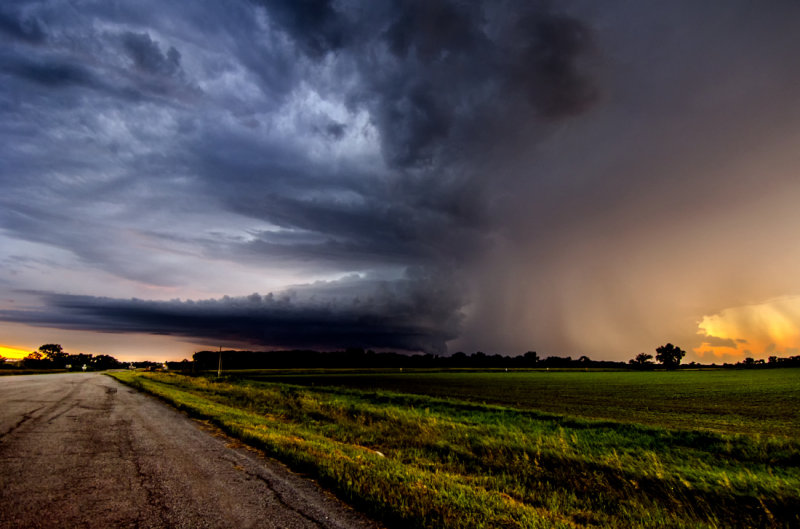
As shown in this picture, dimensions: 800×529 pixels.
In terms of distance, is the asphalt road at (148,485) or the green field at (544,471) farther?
the green field at (544,471)

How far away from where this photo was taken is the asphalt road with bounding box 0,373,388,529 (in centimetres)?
573

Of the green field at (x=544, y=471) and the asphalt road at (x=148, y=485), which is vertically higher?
the asphalt road at (x=148, y=485)

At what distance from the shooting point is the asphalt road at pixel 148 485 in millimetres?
5734

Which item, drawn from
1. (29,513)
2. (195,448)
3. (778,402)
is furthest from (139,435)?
(778,402)

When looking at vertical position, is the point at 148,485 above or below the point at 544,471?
above

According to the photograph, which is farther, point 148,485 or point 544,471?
point 544,471

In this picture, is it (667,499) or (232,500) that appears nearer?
(232,500)

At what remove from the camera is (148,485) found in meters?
7.22

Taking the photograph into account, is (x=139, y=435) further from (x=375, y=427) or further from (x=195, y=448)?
(x=375, y=427)

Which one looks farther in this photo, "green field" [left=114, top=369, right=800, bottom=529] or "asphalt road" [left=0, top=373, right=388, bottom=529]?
"green field" [left=114, top=369, right=800, bottom=529]

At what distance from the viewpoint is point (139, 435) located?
12.2 metres

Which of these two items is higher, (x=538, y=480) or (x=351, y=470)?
(x=351, y=470)

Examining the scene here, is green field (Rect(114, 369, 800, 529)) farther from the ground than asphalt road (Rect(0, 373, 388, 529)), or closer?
closer

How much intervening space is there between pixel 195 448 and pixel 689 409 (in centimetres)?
3234
